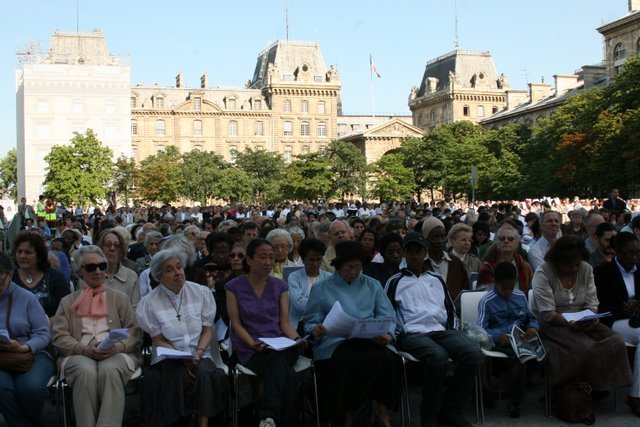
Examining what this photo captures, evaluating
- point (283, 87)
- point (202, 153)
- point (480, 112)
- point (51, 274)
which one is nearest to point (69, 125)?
point (202, 153)

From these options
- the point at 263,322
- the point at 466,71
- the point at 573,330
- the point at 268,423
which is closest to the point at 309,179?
the point at 466,71

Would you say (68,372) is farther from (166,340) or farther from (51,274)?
(51,274)

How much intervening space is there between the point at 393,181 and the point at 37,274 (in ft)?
244

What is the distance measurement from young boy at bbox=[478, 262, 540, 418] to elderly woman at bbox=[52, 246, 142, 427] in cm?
334

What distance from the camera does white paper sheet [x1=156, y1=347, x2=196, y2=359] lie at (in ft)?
21.5

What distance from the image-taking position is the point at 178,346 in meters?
6.90

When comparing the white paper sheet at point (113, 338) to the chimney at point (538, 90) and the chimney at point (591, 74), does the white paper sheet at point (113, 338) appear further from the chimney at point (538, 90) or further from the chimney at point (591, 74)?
the chimney at point (538, 90)

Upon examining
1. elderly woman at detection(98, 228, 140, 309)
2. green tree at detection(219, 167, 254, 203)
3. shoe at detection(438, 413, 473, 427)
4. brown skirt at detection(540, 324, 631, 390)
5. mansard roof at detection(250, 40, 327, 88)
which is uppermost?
mansard roof at detection(250, 40, 327, 88)

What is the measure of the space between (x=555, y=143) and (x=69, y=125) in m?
42.0

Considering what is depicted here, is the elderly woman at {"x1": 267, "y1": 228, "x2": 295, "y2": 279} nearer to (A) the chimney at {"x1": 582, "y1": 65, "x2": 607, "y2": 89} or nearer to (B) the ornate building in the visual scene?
(A) the chimney at {"x1": 582, "y1": 65, "x2": 607, "y2": 89}

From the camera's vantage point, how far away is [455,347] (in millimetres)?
→ 7246

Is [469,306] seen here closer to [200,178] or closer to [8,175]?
[200,178]

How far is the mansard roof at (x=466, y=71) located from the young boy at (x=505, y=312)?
103435mm

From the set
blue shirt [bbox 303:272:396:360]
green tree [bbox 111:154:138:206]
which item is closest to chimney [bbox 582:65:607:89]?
green tree [bbox 111:154:138:206]
